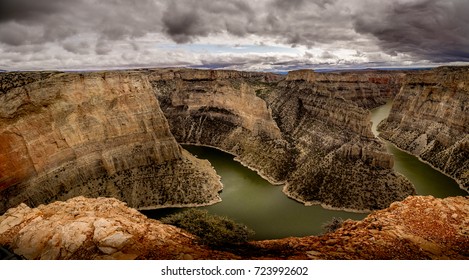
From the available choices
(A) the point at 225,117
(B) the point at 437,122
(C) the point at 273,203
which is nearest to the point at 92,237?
(C) the point at 273,203

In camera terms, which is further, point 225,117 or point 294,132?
point 225,117

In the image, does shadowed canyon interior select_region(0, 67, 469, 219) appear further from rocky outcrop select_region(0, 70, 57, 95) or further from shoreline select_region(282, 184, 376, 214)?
shoreline select_region(282, 184, 376, 214)

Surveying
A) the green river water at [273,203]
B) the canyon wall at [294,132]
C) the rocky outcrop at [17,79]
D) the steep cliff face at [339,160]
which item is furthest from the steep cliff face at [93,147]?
the canyon wall at [294,132]

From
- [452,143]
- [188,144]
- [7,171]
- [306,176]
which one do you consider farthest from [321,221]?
[188,144]

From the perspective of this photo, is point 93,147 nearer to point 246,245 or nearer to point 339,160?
point 246,245

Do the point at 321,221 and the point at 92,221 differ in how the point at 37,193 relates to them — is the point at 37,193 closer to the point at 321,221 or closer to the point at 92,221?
the point at 92,221

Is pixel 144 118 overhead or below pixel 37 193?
overhead
